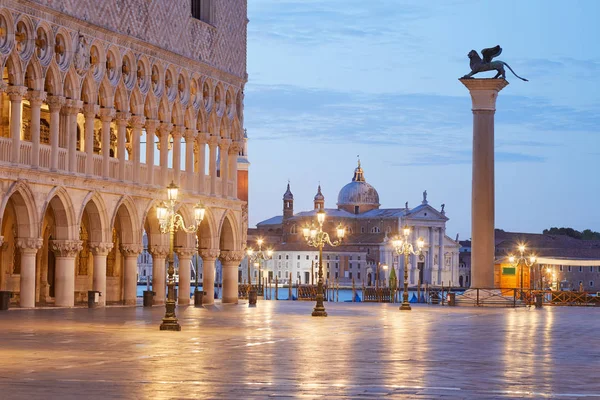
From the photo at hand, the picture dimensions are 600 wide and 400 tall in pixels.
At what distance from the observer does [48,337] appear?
78.2 ft

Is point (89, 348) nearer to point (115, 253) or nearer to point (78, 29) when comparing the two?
point (78, 29)

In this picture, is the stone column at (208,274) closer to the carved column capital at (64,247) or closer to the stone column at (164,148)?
the stone column at (164,148)

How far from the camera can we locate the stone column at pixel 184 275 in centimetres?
4822

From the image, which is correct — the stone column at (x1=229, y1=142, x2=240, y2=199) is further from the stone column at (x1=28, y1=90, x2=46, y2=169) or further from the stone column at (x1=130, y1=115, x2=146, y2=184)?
the stone column at (x1=28, y1=90, x2=46, y2=169)

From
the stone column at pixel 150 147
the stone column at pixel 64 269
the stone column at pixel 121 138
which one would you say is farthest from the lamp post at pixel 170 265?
the stone column at pixel 150 147

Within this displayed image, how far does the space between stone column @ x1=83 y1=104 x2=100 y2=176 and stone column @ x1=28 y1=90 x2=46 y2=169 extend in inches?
114

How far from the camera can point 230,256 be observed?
51719 mm

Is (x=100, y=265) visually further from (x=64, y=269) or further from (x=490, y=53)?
(x=490, y=53)

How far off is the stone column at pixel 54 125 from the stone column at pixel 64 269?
252 cm

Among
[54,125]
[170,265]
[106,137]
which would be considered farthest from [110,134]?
[170,265]

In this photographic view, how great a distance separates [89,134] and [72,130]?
1202 millimetres

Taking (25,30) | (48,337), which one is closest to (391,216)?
(25,30)

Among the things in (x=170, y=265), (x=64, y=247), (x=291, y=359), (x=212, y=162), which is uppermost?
(x=212, y=162)

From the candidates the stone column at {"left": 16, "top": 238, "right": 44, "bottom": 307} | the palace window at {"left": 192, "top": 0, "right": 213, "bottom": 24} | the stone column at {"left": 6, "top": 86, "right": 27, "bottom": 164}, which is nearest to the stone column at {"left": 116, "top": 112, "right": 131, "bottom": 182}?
the stone column at {"left": 16, "top": 238, "right": 44, "bottom": 307}
